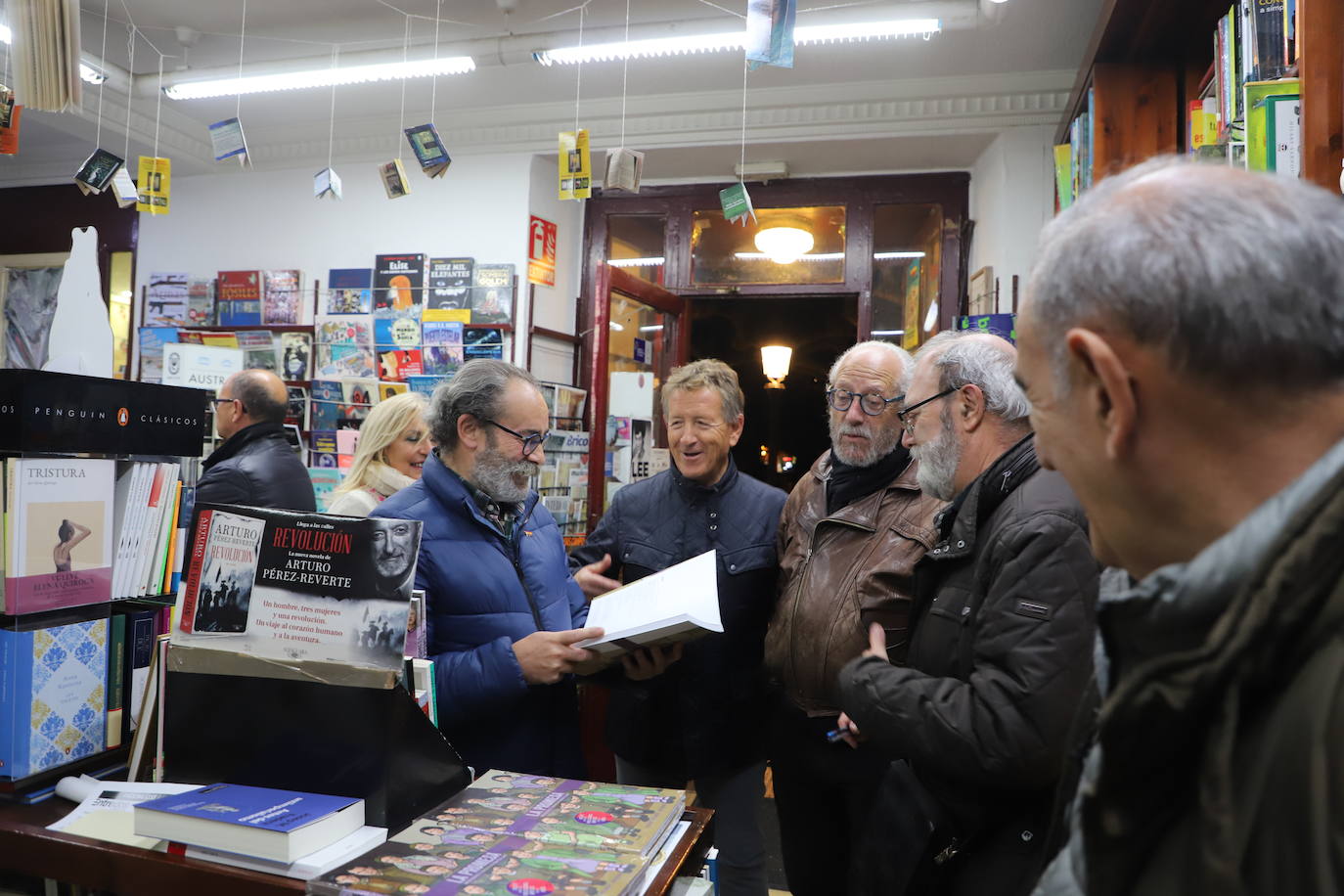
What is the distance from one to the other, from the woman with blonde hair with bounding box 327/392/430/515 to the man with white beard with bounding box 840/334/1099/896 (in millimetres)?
2241

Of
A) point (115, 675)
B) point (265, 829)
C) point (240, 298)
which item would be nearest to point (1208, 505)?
point (265, 829)

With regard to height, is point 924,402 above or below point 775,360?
below

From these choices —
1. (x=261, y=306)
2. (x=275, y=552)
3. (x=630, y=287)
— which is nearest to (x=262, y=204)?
(x=261, y=306)

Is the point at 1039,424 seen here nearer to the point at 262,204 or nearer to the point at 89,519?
the point at 89,519

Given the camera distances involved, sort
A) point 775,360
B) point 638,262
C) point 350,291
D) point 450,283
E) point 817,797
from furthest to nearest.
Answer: point 775,360
point 638,262
point 350,291
point 450,283
point 817,797

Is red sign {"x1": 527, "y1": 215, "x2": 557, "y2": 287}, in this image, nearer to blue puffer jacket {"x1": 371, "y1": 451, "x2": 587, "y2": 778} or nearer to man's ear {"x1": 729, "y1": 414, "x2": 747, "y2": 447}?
man's ear {"x1": 729, "y1": 414, "x2": 747, "y2": 447}

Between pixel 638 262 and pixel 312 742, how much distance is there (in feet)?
16.4

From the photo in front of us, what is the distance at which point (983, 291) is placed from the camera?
4789 millimetres

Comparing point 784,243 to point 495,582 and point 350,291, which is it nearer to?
point 350,291

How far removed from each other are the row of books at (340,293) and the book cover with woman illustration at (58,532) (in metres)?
3.89

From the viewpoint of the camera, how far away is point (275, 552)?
1.28 m

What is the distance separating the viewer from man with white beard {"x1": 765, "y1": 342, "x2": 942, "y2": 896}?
2.03 m

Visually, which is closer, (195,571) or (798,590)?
(195,571)

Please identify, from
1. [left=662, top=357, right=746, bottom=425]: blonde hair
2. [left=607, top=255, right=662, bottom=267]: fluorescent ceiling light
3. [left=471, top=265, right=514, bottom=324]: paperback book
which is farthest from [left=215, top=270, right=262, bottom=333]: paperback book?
[left=662, top=357, right=746, bottom=425]: blonde hair
